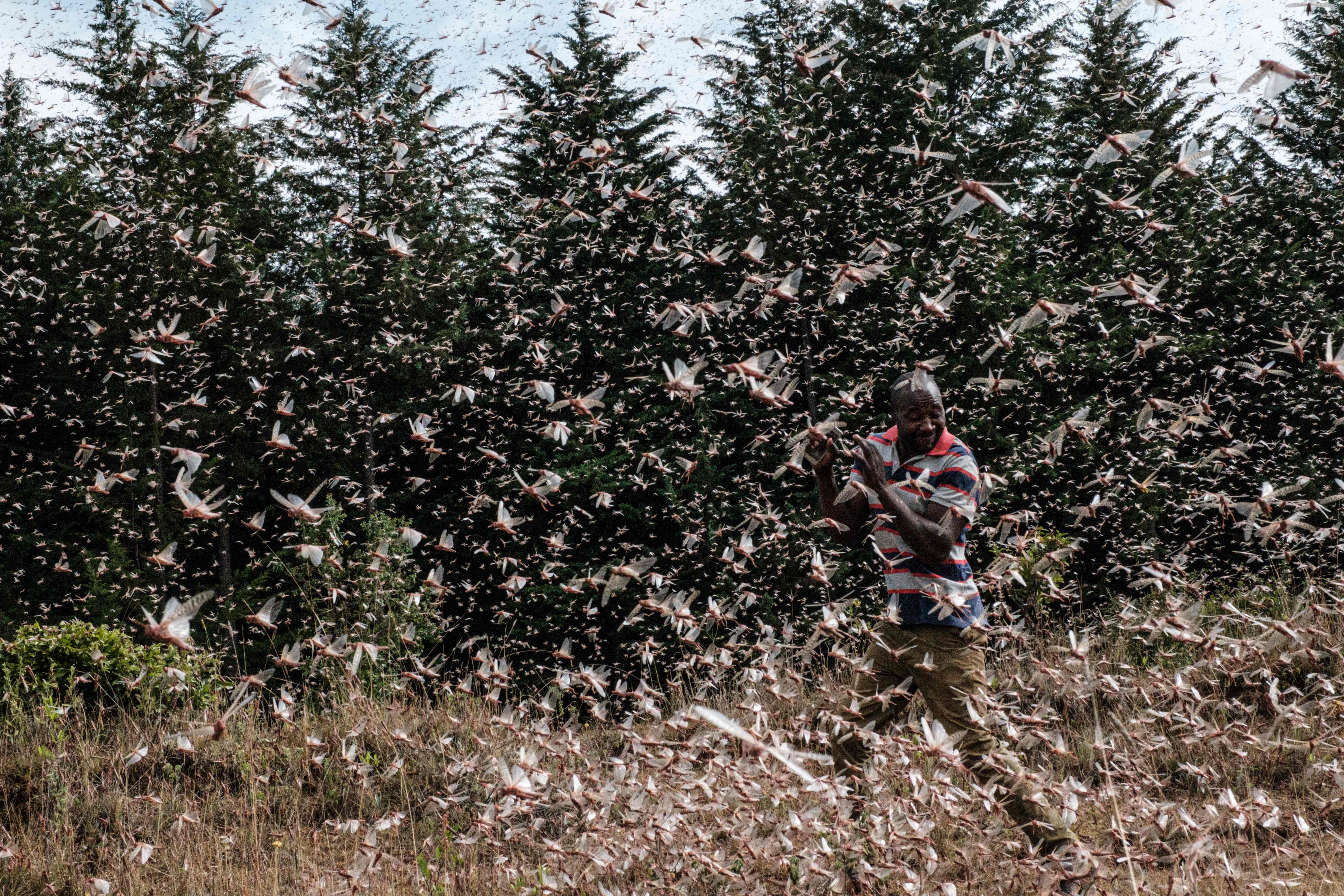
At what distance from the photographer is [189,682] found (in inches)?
300

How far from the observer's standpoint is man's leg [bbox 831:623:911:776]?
362cm

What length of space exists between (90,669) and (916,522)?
780 centimetres

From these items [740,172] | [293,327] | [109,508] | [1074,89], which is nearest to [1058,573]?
[740,172]

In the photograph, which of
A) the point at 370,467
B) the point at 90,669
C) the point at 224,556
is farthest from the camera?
the point at 224,556

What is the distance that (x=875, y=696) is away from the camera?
3.64 metres

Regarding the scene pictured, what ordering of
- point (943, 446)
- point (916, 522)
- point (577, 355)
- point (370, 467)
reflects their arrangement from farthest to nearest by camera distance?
point (370, 467) → point (577, 355) → point (943, 446) → point (916, 522)

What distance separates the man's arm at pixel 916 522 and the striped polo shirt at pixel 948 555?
3 centimetres

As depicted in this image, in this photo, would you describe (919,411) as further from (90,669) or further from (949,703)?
(90,669)

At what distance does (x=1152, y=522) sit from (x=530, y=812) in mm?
12591

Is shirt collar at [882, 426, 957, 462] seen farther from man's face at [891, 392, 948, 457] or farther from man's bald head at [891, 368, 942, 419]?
man's bald head at [891, 368, 942, 419]

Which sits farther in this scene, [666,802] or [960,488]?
[666,802]

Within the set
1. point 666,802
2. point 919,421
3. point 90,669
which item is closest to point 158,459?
point 90,669

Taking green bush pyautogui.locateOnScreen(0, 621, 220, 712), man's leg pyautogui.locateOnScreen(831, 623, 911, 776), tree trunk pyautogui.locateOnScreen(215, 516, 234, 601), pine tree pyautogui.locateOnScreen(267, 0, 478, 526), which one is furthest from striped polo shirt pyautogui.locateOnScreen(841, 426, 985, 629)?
tree trunk pyautogui.locateOnScreen(215, 516, 234, 601)

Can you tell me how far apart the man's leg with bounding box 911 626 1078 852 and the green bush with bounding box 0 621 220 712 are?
231 inches
